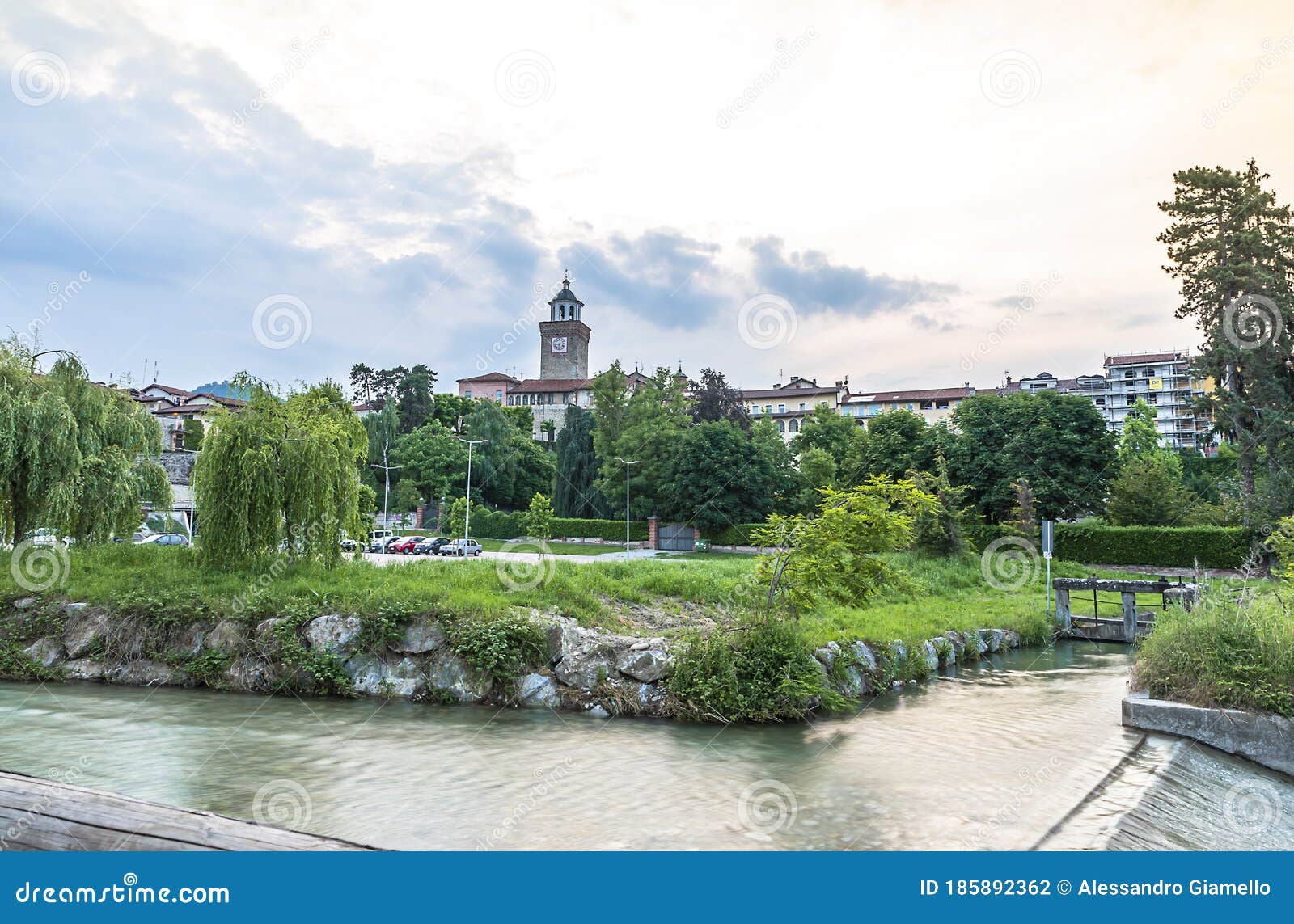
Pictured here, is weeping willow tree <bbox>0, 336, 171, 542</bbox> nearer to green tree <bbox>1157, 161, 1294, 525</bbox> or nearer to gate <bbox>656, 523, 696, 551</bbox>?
gate <bbox>656, 523, 696, 551</bbox>

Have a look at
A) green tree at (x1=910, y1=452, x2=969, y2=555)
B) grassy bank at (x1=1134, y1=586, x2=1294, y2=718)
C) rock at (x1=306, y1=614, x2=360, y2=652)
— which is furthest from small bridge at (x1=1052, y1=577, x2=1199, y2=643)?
rock at (x1=306, y1=614, x2=360, y2=652)

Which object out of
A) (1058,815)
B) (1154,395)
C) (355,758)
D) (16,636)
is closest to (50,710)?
(16,636)

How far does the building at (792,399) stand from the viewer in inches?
4215

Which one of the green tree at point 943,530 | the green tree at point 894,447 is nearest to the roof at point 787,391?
the green tree at point 894,447

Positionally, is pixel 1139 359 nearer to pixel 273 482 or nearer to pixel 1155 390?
pixel 1155 390

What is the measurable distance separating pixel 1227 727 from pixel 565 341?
112 meters

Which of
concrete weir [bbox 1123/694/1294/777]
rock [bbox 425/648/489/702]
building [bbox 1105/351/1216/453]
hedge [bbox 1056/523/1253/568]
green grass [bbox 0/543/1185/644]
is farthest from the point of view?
building [bbox 1105/351/1216/453]

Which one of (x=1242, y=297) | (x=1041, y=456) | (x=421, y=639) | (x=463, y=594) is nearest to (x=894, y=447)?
(x=1041, y=456)

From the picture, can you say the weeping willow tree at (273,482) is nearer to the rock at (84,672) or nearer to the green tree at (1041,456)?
the rock at (84,672)

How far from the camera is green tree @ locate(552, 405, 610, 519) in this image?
67.6m

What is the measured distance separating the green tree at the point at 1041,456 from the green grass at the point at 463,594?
64.9 feet

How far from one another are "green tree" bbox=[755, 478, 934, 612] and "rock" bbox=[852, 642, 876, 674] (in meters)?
2.27

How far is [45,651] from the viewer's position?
17.1 meters
